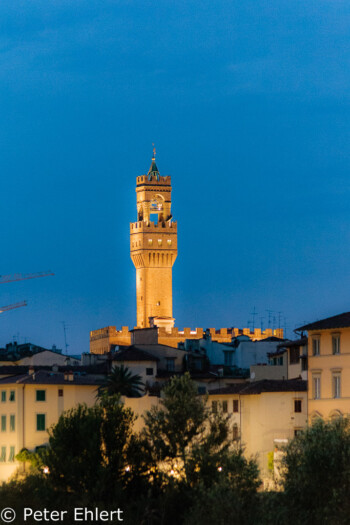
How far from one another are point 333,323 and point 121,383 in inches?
653

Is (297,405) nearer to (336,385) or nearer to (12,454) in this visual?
(336,385)

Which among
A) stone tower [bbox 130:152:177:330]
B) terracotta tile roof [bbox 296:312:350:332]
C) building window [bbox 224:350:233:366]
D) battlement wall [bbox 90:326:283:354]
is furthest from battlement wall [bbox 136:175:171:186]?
terracotta tile roof [bbox 296:312:350:332]

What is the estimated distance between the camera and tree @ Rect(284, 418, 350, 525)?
6197 cm

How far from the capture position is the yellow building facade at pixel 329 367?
78062 millimetres

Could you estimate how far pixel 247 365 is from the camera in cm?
10900

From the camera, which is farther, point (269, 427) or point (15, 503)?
point (269, 427)

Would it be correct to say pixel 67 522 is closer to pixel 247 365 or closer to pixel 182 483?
pixel 182 483

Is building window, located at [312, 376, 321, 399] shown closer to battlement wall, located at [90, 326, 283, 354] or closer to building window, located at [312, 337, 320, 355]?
building window, located at [312, 337, 320, 355]

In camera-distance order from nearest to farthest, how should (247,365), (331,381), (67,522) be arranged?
1. (67,522)
2. (331,381)
3. (247,365)

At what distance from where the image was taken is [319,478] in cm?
6334

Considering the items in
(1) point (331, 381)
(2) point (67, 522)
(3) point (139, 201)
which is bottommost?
(2) point (67, 522)

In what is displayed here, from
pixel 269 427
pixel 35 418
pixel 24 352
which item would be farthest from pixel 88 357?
pixel 269 427

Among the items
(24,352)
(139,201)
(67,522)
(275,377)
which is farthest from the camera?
(139,201)

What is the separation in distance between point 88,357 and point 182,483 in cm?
4602
